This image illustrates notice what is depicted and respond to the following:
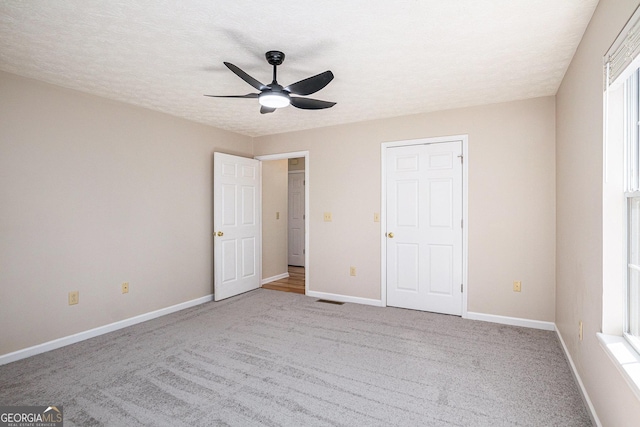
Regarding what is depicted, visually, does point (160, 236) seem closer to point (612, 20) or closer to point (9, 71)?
point (9, 71)

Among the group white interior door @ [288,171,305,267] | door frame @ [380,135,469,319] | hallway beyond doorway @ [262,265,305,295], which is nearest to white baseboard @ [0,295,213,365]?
A: hallway beyond doorway @ [262,265,305,295]

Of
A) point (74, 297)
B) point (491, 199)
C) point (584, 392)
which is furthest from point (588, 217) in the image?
point (74, 297)

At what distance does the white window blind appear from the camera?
4.44 ft

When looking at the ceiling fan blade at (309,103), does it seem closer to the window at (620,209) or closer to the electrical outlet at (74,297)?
the window at (620,209)

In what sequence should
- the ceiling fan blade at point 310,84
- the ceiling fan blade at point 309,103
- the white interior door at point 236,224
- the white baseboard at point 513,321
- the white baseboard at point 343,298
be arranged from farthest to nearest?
the white interior door at point 236,224 → the white baseboard at point 343,298 → the white baseboard at point 513,321 → the ceiling fan blade at point 309,103 → the ceiling fan blade at point 310,84

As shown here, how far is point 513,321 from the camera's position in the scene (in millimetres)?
3525

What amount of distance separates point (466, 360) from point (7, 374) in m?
3.63

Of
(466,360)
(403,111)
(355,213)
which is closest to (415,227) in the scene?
(355,213)

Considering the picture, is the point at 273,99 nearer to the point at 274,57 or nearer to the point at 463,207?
the point at 274,57

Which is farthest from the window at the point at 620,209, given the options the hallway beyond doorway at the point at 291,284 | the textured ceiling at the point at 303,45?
the hallway beyond doorway at the point at 291,284

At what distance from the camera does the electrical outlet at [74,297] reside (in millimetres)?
3111

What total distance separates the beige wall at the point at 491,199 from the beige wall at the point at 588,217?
52 centimetres

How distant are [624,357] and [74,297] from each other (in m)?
4.11

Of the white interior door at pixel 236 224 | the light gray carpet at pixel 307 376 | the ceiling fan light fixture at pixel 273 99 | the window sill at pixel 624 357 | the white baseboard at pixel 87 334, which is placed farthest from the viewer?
the white interior door at pixel 236 224
